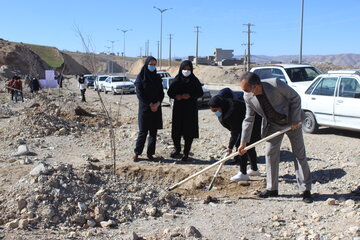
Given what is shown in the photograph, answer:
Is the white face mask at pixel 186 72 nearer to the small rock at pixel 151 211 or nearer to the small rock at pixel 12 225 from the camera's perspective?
the small rock at pixel 151 211

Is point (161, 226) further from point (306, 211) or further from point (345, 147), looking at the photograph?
point (345, 147)

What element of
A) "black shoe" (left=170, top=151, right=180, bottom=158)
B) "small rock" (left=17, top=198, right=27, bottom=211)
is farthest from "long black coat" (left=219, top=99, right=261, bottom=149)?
"small rock" (left=17, top=198, right=27, bottom=211)

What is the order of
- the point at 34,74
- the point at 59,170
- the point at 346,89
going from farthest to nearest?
the point at 34,74 < the point at 346,89 < the point at 59,170

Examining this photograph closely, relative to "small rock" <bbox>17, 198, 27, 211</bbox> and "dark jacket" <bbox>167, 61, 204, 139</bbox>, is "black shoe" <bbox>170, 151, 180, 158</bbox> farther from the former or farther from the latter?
"small rock" <bbox>17, 198, 27, 211</bbox>

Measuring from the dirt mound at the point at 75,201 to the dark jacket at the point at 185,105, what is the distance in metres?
1.95

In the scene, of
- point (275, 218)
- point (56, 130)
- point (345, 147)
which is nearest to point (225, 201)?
point (275, 218)

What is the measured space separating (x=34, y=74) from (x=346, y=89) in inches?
906

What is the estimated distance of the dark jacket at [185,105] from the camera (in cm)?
707

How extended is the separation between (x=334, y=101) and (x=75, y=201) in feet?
20.5

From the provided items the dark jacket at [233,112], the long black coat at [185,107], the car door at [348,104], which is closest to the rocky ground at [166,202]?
the long black coat at [185,107]

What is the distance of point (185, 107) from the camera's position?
7109 mm

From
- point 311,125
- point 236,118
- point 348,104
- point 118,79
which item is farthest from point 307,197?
point 118,79

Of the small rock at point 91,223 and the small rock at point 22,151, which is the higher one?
the small rock at point 22,151

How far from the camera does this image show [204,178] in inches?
243
